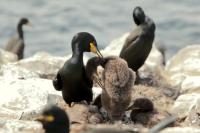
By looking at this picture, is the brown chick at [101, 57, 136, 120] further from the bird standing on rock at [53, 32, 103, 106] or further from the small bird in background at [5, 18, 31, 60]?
the small bird in background at [5, 18, 31, 60]

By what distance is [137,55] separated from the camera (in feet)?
60.8

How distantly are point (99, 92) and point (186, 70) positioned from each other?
4.23 meters

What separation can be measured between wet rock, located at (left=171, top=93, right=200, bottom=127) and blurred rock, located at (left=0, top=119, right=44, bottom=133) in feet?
8.73

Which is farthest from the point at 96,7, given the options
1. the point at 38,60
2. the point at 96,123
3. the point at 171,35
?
the point at 96,123

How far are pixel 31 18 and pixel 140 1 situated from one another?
466cm

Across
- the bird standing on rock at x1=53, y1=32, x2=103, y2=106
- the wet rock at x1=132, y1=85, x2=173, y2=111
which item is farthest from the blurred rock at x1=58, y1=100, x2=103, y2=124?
the wet rock at x1=132, y1=85, x2=173, y2=111

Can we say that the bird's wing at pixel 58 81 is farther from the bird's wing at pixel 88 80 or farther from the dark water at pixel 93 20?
Answer: the dark water at pixel 93 20

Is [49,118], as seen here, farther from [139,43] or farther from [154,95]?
[139,43]

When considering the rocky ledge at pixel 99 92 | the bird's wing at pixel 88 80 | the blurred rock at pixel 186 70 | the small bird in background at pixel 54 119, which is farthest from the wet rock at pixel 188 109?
the small bird in background at pixel 54 119

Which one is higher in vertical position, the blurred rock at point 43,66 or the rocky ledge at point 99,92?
the blurred rock at point 43,66

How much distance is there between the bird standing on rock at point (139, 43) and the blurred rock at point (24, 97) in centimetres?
241

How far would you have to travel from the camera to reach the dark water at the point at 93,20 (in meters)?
34.7

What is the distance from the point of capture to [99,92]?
16.6 m

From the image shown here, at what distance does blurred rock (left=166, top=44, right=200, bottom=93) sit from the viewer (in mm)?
18484
